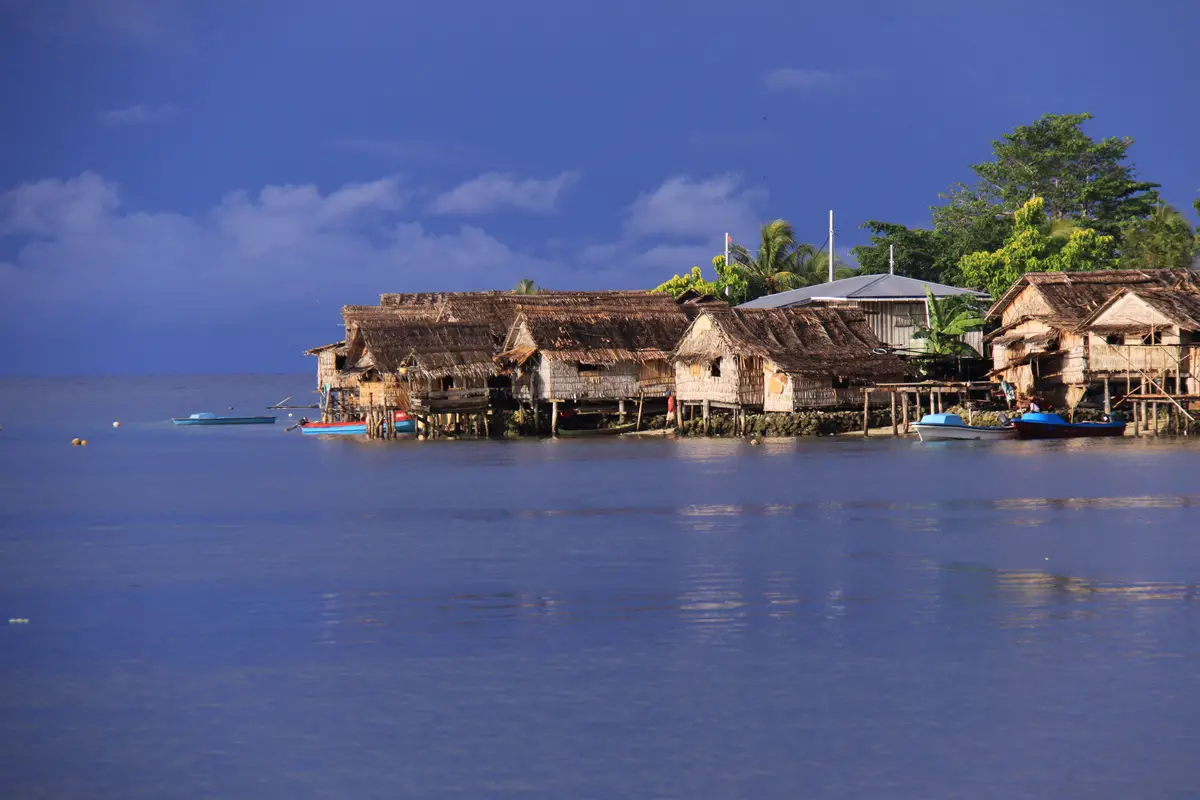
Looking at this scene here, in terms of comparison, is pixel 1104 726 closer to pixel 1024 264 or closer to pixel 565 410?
pixel 565 410

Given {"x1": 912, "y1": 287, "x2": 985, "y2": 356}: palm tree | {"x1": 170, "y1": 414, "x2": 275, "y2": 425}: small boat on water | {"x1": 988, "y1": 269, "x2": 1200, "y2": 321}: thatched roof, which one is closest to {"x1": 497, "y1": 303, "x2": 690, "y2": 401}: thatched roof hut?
{"x1": 912, "y1": 287, "x2": 985, "y2": 356}: palm tree

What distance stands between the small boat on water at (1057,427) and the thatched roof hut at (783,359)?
200 inches

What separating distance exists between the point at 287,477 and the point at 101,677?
85.0ft

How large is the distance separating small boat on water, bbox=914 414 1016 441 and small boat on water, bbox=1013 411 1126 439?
1.84ft

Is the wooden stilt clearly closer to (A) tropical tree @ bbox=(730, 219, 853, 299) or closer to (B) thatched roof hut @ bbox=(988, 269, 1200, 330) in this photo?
(B) thatched roof hut @ bbox=(988, 269, 1200, 330)

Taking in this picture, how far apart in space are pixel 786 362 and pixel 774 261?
27356 millimetres

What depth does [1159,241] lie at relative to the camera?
62125 millimetres

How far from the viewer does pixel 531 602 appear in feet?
65.7

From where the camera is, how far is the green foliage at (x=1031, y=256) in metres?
59.0

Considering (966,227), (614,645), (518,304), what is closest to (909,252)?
(966,227)

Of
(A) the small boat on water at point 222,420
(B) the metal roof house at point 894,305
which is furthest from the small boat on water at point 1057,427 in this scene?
(A) the small boat on water at point 222,420

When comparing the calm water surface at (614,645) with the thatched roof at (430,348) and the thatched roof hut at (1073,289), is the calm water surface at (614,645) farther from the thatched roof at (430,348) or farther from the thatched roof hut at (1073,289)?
the thatched roof at (430,348)

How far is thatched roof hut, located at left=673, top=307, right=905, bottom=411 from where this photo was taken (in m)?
49.2

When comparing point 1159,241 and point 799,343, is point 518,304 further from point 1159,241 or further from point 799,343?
point 1159,241
